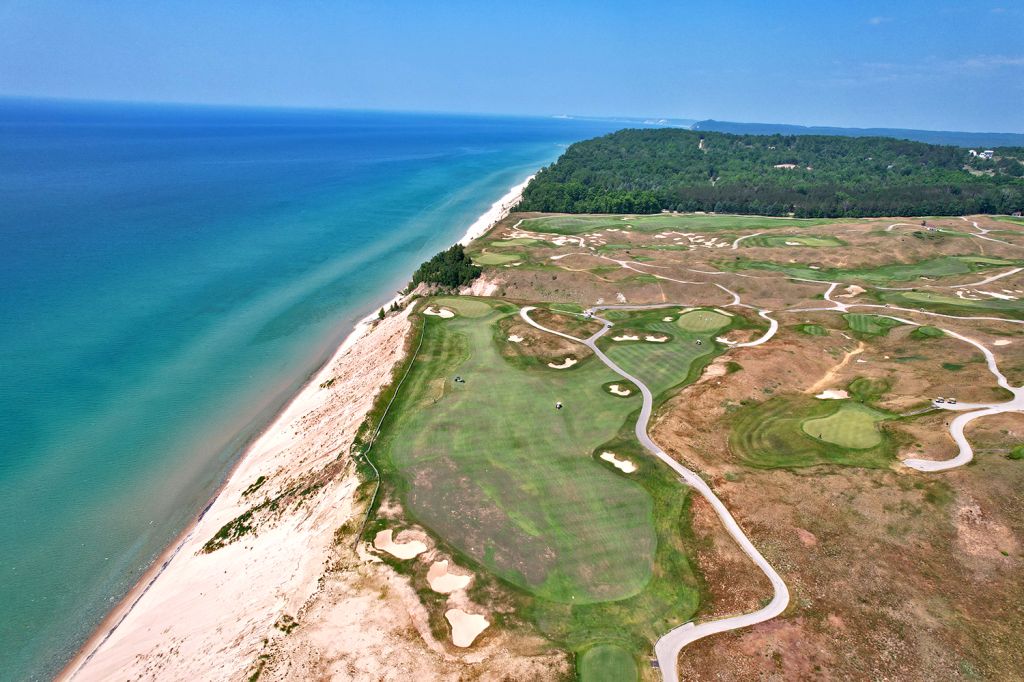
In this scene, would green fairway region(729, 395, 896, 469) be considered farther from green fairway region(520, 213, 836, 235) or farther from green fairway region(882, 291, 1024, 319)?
green fairway region(520, 213, 836, 235)

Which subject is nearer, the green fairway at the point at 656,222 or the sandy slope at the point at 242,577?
the sandy slope at the point at 242,577

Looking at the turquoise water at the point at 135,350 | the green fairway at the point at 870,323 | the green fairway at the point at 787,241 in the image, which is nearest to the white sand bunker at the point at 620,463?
the turquoise water at the point at 135,350

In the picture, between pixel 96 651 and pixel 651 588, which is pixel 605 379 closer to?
pixel 651 588

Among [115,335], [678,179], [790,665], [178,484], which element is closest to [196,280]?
[115,335]

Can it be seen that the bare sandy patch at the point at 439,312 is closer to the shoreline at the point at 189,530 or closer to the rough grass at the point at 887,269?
the shoreline at the point at 189,530

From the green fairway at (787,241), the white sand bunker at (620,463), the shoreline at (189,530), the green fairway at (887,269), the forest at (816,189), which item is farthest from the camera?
the forest at (816,189)

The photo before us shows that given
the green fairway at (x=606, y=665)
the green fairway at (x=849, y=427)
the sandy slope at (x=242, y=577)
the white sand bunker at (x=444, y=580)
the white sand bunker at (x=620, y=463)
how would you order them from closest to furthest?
1. the green fairway at (x=606, y=665)
2. the white sand bunker at (x=444, y=580)
3. the sandy slope at (x=242, y=577)
4. the white sand bunker at (x=620, y=463)
5. the green fairway at (x=849, y=427)

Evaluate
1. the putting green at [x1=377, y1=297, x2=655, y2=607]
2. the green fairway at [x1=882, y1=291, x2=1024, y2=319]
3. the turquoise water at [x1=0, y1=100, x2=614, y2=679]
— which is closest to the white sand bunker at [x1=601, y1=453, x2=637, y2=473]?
the putting green at [x1=377, y1=297, x2=655, y2=607]
